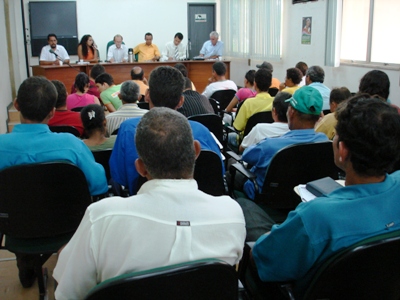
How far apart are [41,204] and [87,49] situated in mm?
7410

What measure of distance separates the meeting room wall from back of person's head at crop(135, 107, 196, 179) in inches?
208

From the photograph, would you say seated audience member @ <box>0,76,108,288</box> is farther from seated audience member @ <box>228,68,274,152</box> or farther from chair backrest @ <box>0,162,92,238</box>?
seated audience member @ <box>228,68,274,152</box>

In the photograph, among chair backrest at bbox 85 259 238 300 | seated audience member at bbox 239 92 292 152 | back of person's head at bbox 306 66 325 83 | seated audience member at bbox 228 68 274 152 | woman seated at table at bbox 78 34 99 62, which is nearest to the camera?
chair backrest at bbox 85 259 238 300

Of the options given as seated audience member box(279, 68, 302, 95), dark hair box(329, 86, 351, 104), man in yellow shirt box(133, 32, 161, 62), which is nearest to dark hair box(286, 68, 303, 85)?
seated audience member box(279, 68, 302, 95)

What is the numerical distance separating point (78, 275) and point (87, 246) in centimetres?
9

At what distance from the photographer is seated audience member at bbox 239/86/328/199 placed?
242cm

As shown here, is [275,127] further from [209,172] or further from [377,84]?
[377,84]

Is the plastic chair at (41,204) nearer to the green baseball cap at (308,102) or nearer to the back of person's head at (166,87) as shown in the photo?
the back of person's head at (166,87)

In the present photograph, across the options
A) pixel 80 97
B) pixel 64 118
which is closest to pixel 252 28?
pixel 80 97

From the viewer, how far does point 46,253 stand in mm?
2000

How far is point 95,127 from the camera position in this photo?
106 inches

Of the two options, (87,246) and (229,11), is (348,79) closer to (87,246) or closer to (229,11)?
(229,11)

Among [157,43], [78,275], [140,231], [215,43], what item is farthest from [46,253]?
[157,43]

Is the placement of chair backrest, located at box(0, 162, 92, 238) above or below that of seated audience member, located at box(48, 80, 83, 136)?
below
